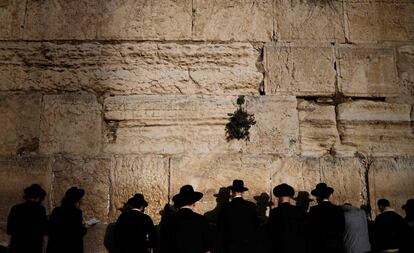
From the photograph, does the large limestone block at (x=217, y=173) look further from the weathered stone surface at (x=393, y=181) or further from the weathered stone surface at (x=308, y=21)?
the weathered stone surface at (x=308, y=21)

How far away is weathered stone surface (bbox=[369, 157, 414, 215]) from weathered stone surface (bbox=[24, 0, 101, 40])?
416 cm

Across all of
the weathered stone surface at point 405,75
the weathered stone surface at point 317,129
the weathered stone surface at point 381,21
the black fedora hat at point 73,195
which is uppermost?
the weathered stone surface at point 381,21

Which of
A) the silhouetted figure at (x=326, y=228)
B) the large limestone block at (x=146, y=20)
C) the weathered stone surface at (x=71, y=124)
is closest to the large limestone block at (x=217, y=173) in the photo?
the silhouetted figure at (x=326, y=228)

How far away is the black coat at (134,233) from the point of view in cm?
513

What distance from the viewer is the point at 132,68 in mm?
6285

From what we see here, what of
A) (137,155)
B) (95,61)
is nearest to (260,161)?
(137,155)

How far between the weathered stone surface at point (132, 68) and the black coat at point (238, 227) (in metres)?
1.71

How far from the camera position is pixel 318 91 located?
621 centimetres

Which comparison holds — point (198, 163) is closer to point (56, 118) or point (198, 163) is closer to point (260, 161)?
point (260, 161)

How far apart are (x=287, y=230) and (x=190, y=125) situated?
73.4 inches

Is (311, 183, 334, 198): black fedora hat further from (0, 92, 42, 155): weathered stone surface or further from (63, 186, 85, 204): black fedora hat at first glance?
(0, 92, 42, 155): weathered stone surface

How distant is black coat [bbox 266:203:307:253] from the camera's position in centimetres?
509

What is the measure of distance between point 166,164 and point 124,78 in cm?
131

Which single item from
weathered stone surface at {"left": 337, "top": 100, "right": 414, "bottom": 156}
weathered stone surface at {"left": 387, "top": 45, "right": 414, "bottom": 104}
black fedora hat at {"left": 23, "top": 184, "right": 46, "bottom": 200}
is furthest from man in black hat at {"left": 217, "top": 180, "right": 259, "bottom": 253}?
weathered stone surface at {"left": 387, "top": 45, "right": 414, "bottom": 104}
